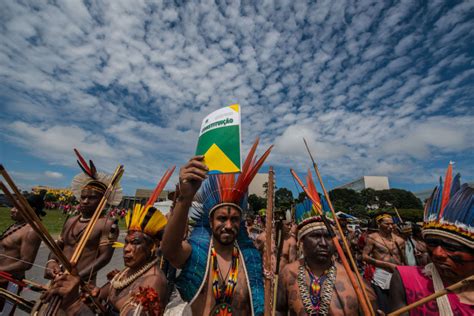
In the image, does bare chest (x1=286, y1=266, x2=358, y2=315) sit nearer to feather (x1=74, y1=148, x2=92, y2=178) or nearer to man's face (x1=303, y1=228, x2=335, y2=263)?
man's face (x1=303, y1=228, x2=335, y2=263)

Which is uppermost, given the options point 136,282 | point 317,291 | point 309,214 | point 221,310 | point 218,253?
point 309,214

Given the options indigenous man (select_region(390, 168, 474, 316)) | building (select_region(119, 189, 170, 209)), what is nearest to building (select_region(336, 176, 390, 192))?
building (select_region(119, 189, 170, 209))

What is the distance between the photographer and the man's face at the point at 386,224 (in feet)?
21.7

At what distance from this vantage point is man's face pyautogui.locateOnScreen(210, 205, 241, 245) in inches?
92.3

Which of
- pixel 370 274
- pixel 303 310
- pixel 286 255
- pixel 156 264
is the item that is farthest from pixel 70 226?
pixel 370 274

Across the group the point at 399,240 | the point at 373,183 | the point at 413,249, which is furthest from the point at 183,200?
the point at 373,183

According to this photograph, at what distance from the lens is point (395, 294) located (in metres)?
1.97

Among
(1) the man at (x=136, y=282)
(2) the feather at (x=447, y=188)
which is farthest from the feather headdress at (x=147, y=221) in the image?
(2) the feather at (x=447, y=188)

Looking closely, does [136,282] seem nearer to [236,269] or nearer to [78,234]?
[236,269]

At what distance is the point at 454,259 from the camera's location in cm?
165

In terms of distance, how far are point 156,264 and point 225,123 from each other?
1637 mm

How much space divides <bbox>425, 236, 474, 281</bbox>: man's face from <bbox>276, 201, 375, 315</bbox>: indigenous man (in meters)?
0.79

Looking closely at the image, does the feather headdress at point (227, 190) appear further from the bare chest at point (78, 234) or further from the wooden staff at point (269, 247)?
the bare chest at point (78, 234)

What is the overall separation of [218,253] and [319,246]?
42.9 inches
